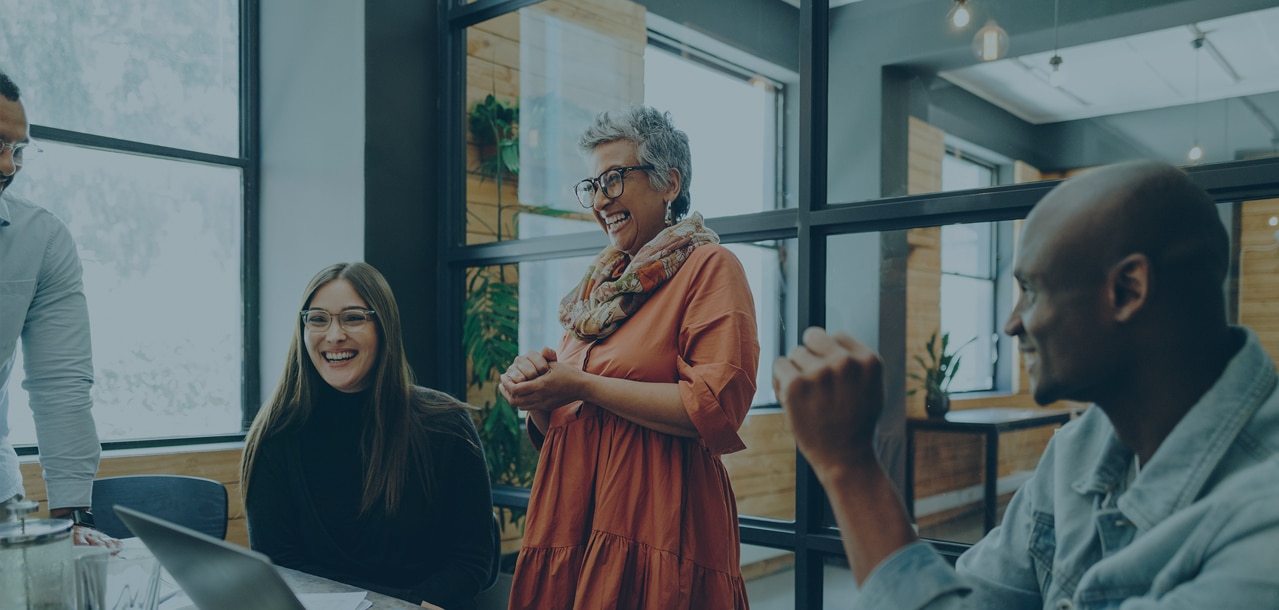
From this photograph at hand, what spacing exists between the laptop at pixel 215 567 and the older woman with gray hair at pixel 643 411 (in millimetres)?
689

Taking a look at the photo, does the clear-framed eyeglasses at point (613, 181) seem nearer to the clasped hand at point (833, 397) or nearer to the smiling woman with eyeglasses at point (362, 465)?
the smiling woman with eyeglasses at point (362, 465)

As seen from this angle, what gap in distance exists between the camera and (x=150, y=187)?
131 inches

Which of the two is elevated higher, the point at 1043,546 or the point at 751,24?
the point at 751,24

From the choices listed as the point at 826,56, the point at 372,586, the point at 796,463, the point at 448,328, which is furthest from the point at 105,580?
the point at 448,328

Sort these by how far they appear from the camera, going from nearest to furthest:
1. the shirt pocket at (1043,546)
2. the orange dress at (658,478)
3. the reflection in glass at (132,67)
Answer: the shirt pocket at (1043,546), the orange dress at (658,478), the reflection in glass at (132,67)

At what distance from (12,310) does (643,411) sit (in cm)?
143

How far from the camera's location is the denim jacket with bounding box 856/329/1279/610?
59cm

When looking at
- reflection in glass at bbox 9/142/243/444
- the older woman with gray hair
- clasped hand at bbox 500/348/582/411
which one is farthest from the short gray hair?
reflection in glass at bbox 9/142/243/444

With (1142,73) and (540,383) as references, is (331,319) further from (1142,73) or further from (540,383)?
(1142,73)

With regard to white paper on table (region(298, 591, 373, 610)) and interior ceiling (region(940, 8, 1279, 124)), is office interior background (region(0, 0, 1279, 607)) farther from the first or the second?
white paper on table (region(298, 591, 373, 610))

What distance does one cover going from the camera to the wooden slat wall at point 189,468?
9.11ft

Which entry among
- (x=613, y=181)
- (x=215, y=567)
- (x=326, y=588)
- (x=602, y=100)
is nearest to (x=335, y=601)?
(x=326, y=588)

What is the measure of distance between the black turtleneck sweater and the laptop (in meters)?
0.76

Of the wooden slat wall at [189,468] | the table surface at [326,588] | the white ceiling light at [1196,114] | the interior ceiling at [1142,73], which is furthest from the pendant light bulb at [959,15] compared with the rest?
the wooden slat wall at [189,468]
